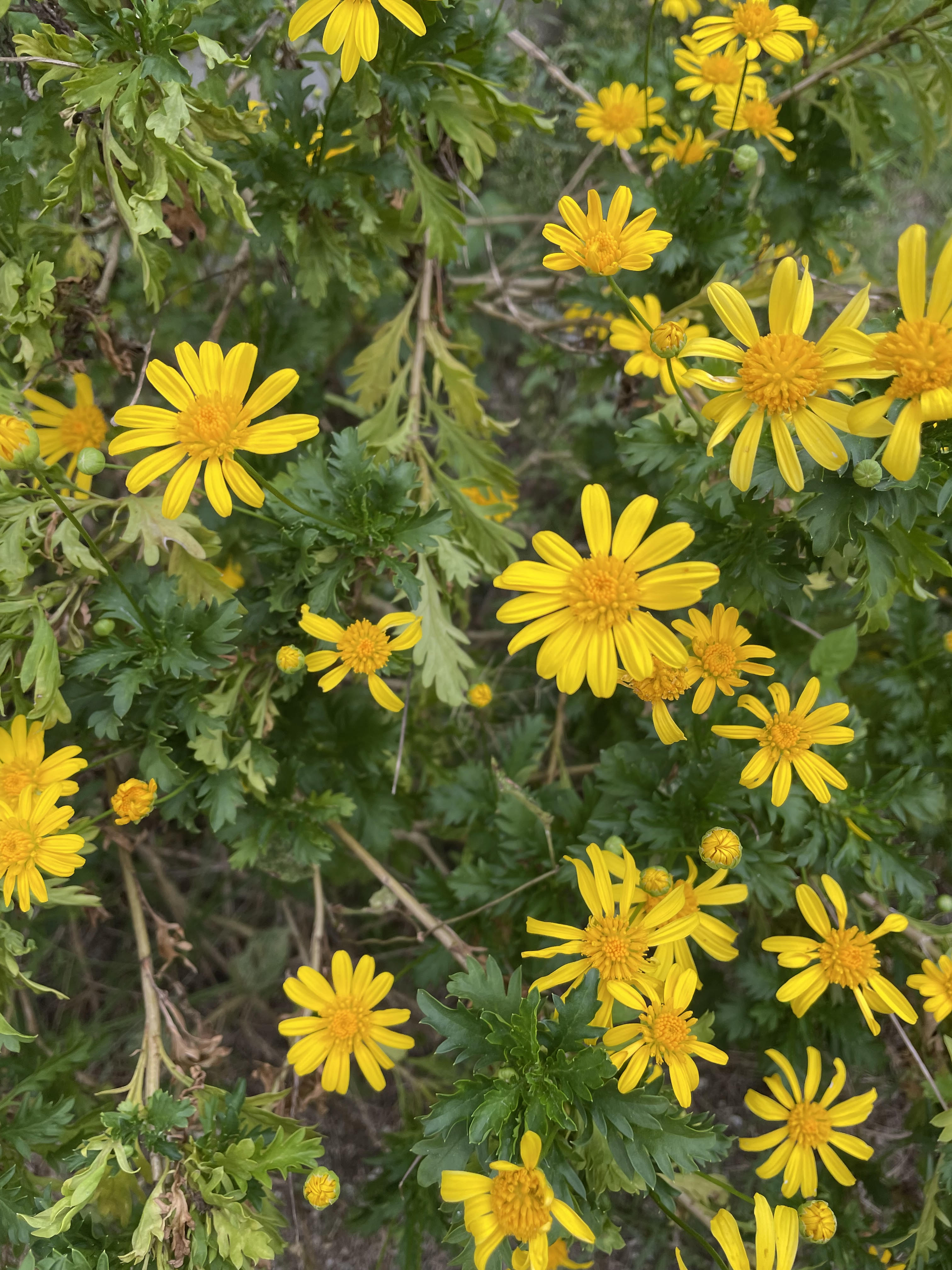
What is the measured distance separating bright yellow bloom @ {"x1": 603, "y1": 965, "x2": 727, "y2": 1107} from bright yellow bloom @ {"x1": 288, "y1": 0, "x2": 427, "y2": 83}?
165cm

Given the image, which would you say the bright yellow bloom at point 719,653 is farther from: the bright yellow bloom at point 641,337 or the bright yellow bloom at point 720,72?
the bright yellow bloom at point 720,72

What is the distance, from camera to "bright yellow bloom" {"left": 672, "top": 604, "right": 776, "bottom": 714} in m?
1.56

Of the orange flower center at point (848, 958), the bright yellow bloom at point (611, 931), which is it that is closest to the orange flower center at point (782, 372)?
the bright yellow bloom at point (611, 931)

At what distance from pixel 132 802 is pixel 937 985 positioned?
1.63m

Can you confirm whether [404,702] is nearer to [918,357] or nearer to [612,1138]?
[612,1138]

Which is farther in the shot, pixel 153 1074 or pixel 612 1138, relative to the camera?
pixel 153 1074

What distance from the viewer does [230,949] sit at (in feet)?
9.25

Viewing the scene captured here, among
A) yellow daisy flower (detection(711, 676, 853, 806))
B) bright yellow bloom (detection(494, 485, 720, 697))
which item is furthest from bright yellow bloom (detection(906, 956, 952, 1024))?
bright yellow bloom (detection(494, 485, 720, 697))

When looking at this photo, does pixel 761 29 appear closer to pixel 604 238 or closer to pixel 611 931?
pixel 604 238

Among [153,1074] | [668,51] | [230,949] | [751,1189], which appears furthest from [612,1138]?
[668,51]

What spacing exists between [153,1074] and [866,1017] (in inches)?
55.8

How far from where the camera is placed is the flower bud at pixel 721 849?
4.76 ft

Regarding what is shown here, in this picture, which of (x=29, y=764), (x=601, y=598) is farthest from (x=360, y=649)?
(x=29, y=764)

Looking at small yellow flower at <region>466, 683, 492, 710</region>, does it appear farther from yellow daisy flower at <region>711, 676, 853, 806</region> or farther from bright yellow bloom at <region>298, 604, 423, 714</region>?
yellow daisy flower at <region>711, 676, 853, 806</region>
